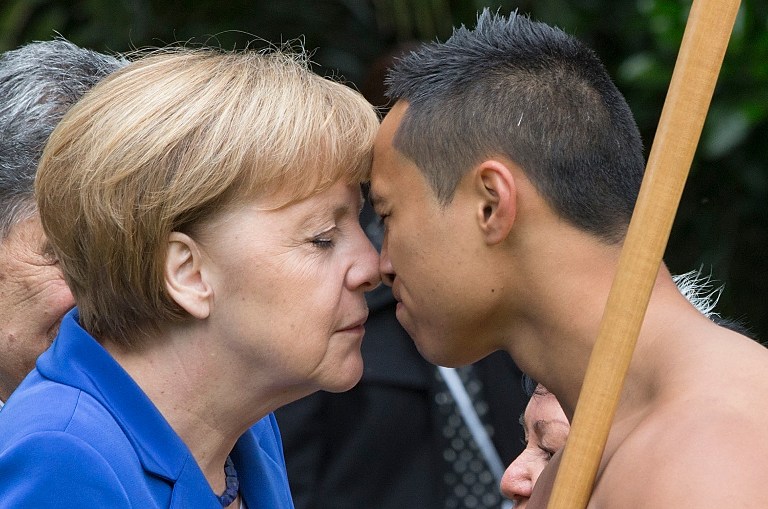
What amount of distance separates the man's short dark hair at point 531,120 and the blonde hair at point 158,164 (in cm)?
19

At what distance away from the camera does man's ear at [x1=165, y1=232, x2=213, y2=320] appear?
216 cm

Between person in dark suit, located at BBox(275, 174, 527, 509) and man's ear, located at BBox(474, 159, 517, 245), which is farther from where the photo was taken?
person in dark suit, located at BBox(275, 174, 527, 509)

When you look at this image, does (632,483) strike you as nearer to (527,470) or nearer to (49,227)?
(527,470)

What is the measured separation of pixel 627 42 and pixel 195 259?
2589 mm

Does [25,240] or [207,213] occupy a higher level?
[207,213]

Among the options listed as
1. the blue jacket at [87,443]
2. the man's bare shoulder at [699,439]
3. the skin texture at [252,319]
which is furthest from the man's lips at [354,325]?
the man's bare shoulder at [699,439]

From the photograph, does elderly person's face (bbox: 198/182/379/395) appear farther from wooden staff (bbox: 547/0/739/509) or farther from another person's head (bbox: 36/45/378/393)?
wooden staff (bbox: 547/0/739/509)

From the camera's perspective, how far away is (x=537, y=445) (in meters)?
2.49

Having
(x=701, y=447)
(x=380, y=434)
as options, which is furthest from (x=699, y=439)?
(x=380, y=434)

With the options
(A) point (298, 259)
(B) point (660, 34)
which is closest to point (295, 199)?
(A) point (298, 259)

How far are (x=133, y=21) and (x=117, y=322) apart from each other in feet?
8.98

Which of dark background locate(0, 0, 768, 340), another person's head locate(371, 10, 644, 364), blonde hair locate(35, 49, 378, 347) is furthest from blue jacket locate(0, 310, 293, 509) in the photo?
dark background locate(0, 0, 768, 340)

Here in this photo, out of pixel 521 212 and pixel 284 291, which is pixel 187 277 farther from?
pixel 521 212

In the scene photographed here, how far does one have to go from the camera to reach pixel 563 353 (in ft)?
6.72
